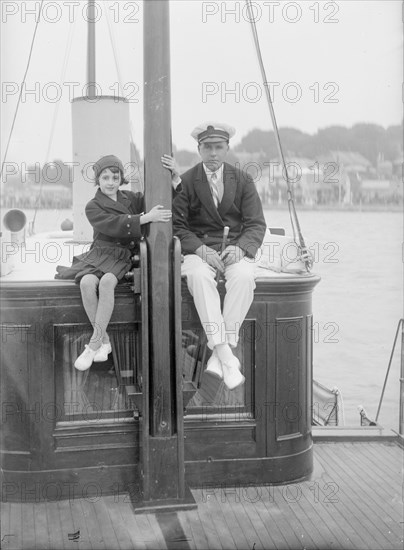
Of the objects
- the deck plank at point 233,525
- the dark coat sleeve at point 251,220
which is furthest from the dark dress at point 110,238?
the deck plank at point 233,525

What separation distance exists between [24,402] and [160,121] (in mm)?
1546

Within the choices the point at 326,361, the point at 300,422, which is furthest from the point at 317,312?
the point at 300,422

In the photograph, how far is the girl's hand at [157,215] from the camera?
3.44 metres

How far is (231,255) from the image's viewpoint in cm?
373

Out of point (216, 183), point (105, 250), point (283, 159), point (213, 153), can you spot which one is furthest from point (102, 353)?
point (283, 159)

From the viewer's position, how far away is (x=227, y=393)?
3.94m

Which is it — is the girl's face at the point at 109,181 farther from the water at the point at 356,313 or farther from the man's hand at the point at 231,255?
the water at the point at 356,313

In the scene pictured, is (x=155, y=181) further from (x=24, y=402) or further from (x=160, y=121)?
(x=24, y=402)

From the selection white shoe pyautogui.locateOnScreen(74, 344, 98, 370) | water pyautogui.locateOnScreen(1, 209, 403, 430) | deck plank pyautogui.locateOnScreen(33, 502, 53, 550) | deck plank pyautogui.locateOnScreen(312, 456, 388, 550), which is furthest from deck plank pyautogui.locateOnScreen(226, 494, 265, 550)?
water pyautogui.locateOnScreen(1, 209, 403, 430)

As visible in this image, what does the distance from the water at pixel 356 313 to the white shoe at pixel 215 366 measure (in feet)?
26.6

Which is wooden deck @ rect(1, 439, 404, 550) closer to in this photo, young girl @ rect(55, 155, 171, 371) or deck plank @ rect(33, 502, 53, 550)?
deck plank @ rect(33, 502, 53, 550)

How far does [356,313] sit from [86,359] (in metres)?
15.3

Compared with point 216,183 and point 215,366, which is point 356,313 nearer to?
point 216,183

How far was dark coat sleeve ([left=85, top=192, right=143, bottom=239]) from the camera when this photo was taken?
11.6 feet
